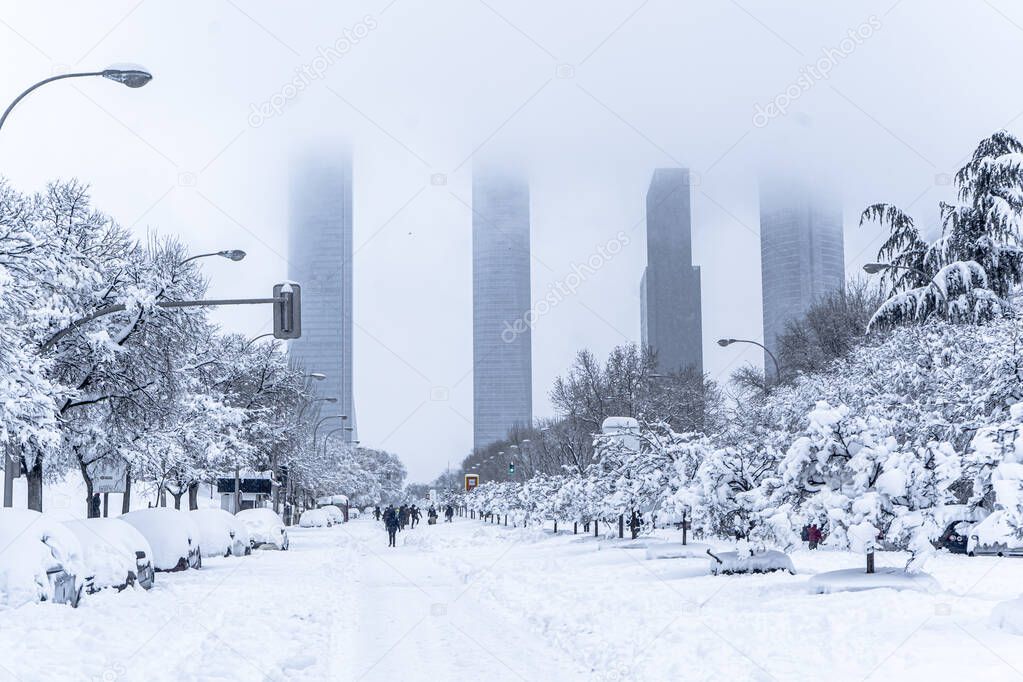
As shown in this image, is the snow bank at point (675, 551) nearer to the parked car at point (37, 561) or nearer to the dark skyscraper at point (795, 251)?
the parked car at point (37, 561)

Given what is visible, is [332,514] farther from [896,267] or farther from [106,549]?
[106,549]

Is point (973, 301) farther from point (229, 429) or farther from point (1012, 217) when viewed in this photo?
point (229, 429)

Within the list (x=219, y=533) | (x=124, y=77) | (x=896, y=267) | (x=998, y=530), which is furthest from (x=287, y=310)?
(x=896, y=267)

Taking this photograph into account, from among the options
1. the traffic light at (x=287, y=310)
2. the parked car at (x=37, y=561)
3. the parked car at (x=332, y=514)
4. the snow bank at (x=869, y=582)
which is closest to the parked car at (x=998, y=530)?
the snow bank at (x=869, y=582)

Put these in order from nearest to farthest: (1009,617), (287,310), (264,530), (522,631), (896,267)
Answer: (1009,617), (522,631), (287,310), (896,267), (264,530)

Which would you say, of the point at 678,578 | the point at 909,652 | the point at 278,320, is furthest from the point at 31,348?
the point at 909,652

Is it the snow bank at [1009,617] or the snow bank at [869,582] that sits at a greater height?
the snow bank at [1009,617]

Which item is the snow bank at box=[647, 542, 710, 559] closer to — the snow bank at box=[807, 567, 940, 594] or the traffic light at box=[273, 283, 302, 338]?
the snow bank at box=[807, 567, 940, 594]
